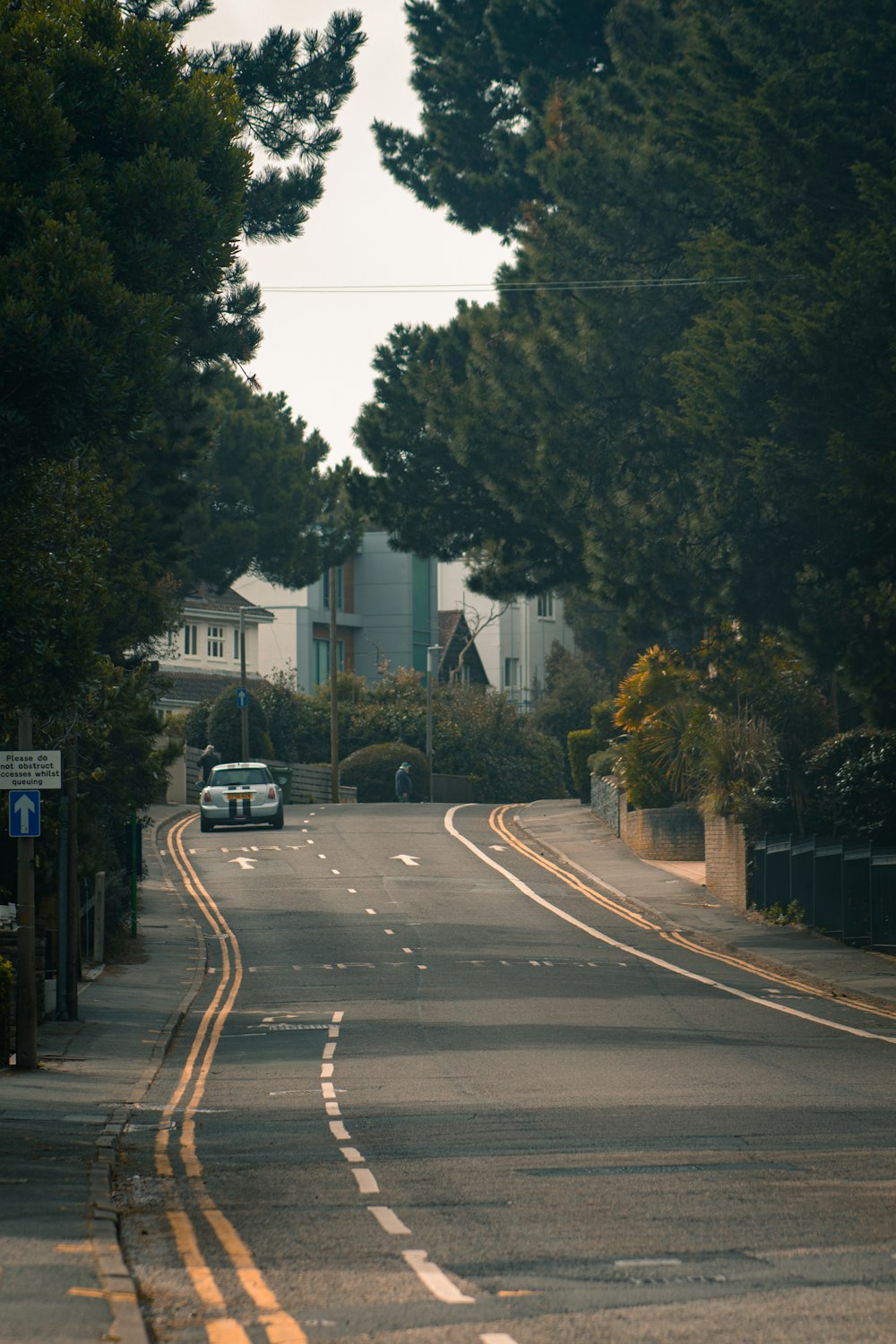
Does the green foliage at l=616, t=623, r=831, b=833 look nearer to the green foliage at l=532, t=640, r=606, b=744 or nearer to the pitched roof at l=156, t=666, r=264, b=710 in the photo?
the pitched roof at l=156, t=666, r=264, b=710

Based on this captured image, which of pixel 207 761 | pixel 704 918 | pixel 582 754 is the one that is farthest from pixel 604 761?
pixel 704 918

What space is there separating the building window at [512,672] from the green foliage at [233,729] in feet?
99.6

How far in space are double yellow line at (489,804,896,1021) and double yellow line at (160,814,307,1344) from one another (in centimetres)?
795

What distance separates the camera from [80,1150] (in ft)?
42.1

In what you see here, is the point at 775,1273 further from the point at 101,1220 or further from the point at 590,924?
the point at 590,924

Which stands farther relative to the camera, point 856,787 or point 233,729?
point 233,729

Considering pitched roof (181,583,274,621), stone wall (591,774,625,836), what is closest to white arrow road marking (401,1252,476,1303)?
stone wall (591,774,625,836)

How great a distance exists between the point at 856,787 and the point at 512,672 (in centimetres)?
6615

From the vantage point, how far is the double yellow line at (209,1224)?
7.58 m

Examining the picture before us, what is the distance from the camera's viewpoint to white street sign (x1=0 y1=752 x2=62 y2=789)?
1767 cm

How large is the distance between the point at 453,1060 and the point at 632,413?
20.7m

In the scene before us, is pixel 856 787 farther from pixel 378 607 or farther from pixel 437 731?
pixel 378 607

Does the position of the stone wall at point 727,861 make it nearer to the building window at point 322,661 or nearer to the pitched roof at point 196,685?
the pitched roof at point 196,685

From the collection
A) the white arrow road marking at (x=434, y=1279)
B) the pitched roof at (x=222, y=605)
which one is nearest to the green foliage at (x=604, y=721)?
the pitched roof at (x=222, y=605)
